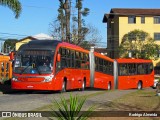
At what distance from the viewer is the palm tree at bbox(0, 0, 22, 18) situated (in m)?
27.6

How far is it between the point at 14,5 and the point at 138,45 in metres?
50.9

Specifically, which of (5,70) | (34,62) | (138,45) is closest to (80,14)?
(138,45)

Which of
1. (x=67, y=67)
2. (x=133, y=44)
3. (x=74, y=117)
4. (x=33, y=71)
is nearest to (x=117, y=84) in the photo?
(x=67, y=67)

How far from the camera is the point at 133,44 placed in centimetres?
7650

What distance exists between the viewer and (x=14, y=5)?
92.1ft

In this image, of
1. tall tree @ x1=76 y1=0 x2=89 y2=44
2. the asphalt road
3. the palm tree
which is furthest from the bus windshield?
tall tree @ x1=76 y1=0 x2=89 y2=44

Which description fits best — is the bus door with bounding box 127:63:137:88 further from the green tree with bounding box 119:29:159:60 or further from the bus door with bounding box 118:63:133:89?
the green tree with bounding box 119:29:159:60

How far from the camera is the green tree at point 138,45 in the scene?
75.2 meters

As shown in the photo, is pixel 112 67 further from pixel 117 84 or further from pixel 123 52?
pixel 123 52

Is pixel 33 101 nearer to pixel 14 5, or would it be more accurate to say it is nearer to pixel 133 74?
pixel 14 5

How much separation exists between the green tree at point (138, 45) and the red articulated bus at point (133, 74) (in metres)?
33.9

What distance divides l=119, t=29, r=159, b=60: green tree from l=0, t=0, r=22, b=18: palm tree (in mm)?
48609

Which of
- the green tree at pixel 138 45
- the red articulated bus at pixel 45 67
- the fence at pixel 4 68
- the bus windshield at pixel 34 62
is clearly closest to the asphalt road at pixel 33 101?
the red articulated bus at pixel 45 67

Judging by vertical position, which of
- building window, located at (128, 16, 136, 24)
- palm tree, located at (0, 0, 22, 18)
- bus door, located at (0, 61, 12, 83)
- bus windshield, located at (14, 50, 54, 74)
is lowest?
bus door, located at (0, 61, 12, 83)
